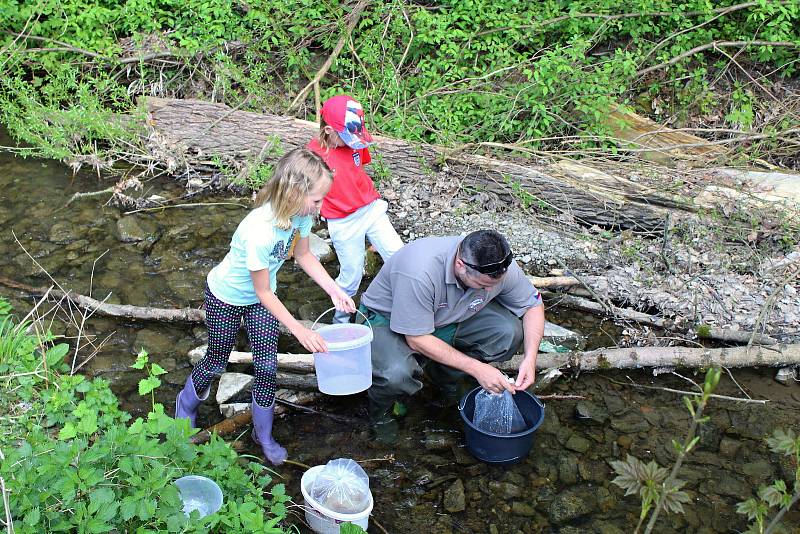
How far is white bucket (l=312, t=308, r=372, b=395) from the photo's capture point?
340 cm

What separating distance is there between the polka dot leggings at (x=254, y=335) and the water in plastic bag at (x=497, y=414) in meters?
1.05

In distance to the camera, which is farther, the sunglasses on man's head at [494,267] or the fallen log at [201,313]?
the fallen log at [201,313]

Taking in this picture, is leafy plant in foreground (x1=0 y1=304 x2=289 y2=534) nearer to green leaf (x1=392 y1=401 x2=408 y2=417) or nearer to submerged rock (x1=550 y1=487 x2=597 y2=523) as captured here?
green leaf (x1=392 y1=401 x2=408 y2=417)

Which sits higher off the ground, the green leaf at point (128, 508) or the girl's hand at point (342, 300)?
the girl's hand at point (342, 300)

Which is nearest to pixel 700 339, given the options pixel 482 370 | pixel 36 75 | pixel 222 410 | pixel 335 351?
pixel 482 370

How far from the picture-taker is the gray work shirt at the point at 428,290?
3.45 meters

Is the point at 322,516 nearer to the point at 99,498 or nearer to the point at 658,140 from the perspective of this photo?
the point at 99,498

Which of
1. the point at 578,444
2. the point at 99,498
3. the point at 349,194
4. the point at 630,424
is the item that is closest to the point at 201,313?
the point at 349,194

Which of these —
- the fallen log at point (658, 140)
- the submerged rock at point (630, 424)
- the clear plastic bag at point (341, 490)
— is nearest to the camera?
the clear plastic bag at point (341, 490)

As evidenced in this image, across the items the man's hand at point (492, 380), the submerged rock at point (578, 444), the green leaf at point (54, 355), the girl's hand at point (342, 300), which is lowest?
the submerged rock at point (578, 444)

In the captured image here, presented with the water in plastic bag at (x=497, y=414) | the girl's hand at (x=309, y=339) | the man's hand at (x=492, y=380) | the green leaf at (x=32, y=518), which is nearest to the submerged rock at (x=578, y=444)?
the water in plastic bag at (x=497, y=414)

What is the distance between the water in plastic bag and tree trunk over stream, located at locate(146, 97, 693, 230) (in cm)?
233

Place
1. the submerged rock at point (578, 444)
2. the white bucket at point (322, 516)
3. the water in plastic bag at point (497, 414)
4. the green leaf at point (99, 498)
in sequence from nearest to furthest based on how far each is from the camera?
the green leaf at point (99, 498), the white bucket at point (322, 516), the water in plastic bag at point (497, 414), the submerged rock at point (578, 444)

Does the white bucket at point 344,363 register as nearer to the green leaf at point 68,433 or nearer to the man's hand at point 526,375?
the man's hand at point 526,375
